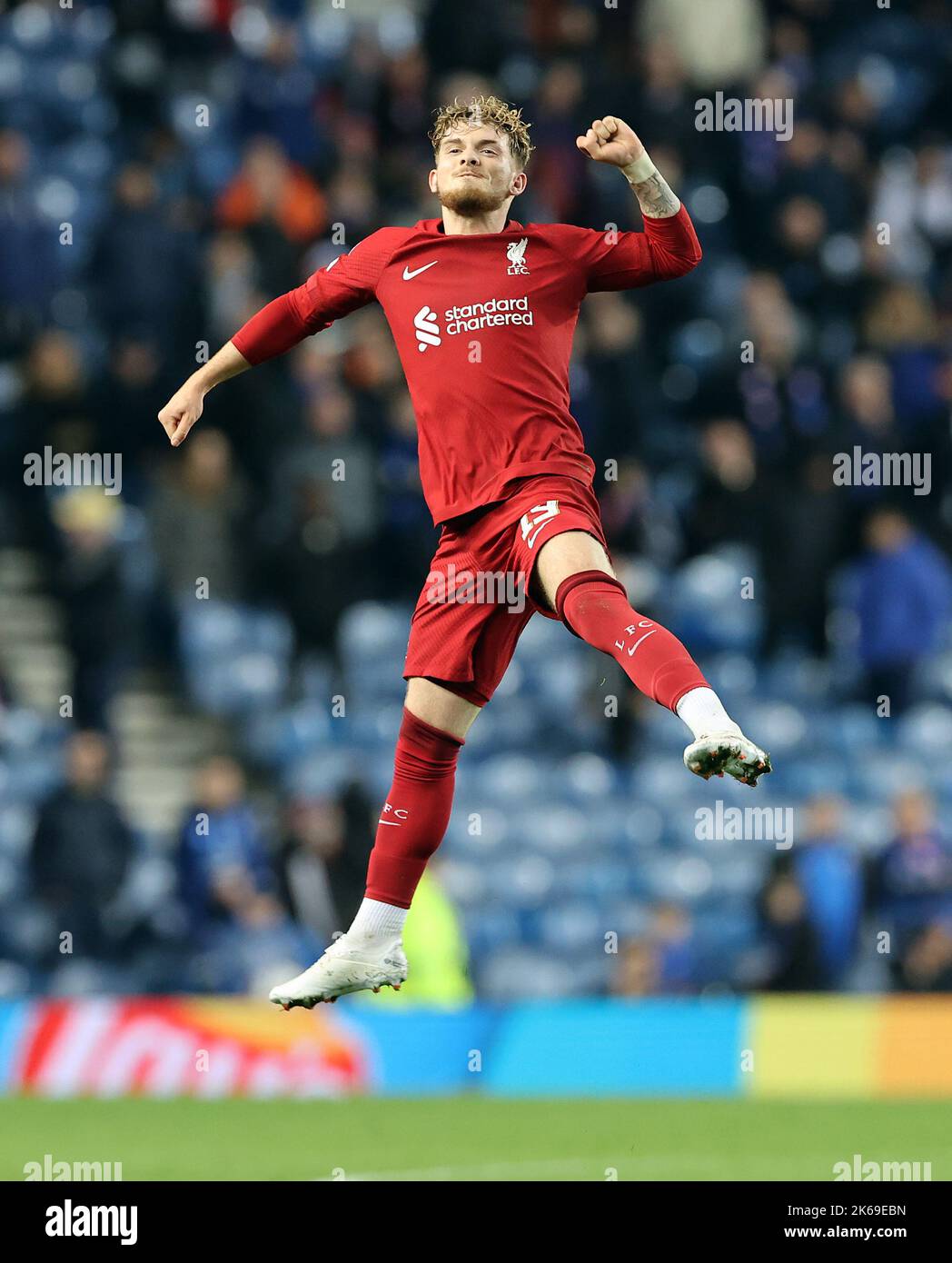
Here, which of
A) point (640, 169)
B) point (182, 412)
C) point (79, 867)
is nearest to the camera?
point (640, 169)

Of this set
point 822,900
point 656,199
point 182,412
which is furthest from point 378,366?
point 656,199

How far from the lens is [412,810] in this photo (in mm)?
7016

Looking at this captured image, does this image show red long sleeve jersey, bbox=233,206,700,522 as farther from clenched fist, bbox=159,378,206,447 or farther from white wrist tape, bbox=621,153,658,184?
clenched fist, bbox=159,378,206,447

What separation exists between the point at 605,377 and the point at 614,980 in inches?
150

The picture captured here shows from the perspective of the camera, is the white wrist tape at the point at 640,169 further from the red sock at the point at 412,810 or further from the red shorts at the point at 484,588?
the red sock at the point at 412,810

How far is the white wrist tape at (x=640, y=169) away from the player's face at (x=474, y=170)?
415 millimetres

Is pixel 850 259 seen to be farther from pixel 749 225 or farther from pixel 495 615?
pixel 495 615

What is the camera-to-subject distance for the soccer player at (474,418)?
22.4ft

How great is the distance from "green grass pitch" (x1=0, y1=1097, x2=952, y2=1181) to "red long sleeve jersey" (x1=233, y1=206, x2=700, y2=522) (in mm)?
2895

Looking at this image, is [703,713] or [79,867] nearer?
[703,713]

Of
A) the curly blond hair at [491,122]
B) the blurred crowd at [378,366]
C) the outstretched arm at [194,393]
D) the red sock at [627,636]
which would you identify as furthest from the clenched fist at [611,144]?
the blurred crowd at [378,366]

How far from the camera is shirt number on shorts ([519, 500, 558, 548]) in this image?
6.63 m

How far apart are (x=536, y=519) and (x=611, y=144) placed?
116cm

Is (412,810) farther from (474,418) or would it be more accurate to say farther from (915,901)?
(915,901)
